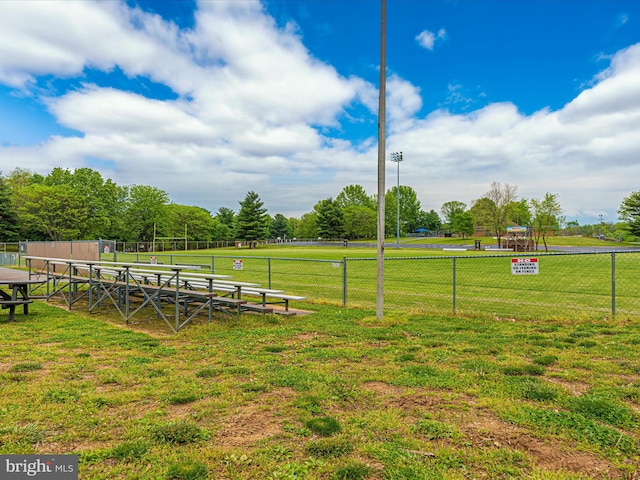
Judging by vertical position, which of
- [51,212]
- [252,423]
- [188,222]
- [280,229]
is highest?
[51,212]

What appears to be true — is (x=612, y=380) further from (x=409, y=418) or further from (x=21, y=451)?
(x=21, y=451)

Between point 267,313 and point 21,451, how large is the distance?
5.33 m

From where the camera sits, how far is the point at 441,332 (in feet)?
22.1

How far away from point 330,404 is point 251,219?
74209mm

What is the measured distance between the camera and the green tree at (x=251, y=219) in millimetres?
75875

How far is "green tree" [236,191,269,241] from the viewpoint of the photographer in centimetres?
7588

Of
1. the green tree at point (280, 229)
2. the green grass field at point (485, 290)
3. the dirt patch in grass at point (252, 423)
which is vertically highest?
the green tree at point (280, 229)

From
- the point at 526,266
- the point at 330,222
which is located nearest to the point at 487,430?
the point at 526,266

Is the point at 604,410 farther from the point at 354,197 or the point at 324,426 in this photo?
the point at 354,197

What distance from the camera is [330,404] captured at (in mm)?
3709

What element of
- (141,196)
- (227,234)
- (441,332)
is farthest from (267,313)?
(227,234)

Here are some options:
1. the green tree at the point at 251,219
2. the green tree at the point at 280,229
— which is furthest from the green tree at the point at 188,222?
the green tree at the point at 280,229

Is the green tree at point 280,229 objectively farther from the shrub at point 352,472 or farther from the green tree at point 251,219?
the shrub at point 352,472

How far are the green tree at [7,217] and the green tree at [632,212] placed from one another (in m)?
92.3
